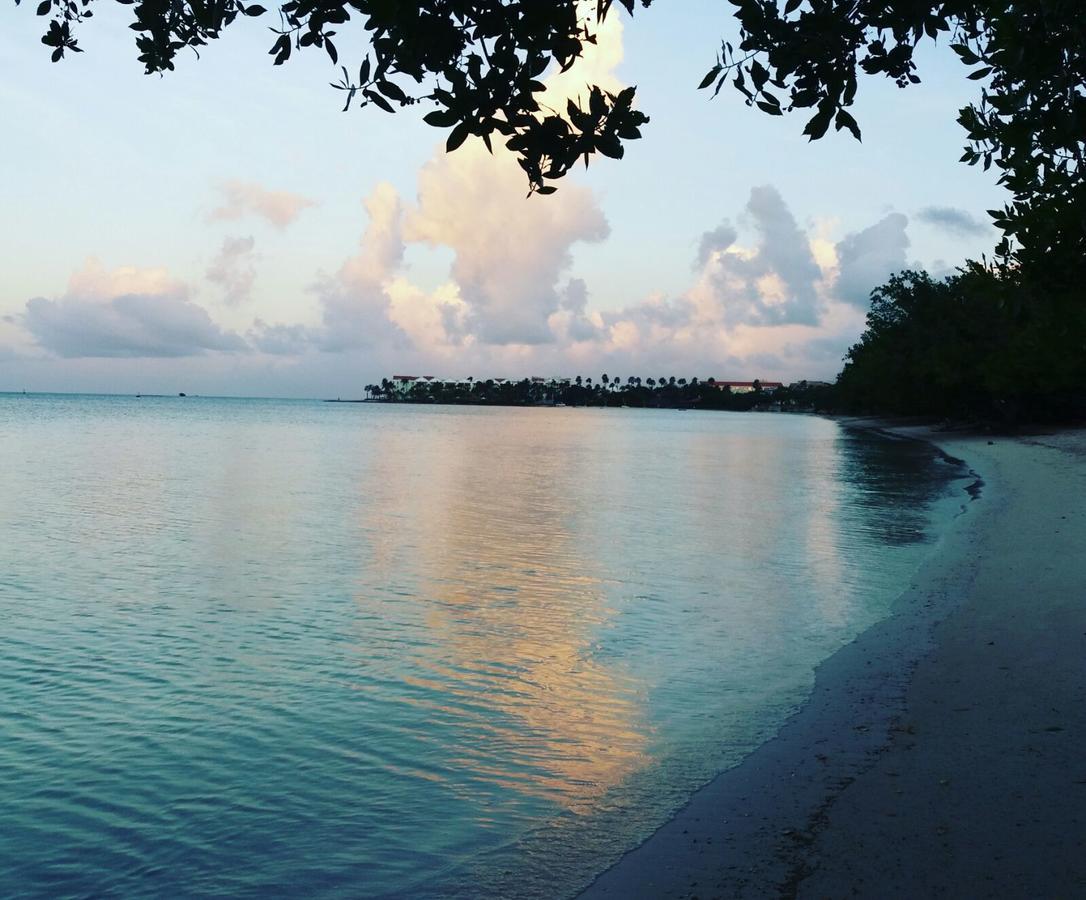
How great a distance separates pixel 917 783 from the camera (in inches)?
298

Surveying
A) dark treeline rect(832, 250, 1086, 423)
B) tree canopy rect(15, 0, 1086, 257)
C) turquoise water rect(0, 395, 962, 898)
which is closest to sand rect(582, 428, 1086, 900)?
turquoise water rect(0, 395, 962, 898)

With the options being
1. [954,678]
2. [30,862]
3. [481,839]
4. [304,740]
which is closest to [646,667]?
[954,678]

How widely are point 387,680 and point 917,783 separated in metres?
6.20

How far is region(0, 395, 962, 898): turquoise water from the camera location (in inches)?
286

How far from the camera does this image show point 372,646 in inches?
527

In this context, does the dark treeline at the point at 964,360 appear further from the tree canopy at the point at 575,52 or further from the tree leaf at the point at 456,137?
the tree leaf at the point at 456,137

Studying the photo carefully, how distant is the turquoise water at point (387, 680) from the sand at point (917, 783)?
549 mm

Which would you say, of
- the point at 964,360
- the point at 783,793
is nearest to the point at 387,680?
the point at 783,793

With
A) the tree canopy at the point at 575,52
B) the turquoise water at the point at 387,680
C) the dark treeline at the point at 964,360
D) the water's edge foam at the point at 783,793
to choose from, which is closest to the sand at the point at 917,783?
the water's edge foam at the point at 783,793

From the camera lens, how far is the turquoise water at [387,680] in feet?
23.8

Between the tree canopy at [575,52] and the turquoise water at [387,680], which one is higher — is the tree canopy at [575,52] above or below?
above

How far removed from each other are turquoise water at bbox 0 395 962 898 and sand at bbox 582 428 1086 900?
55cm

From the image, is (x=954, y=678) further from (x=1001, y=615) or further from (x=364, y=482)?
(x=364, y=482)

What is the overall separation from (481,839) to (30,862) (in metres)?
3.13
